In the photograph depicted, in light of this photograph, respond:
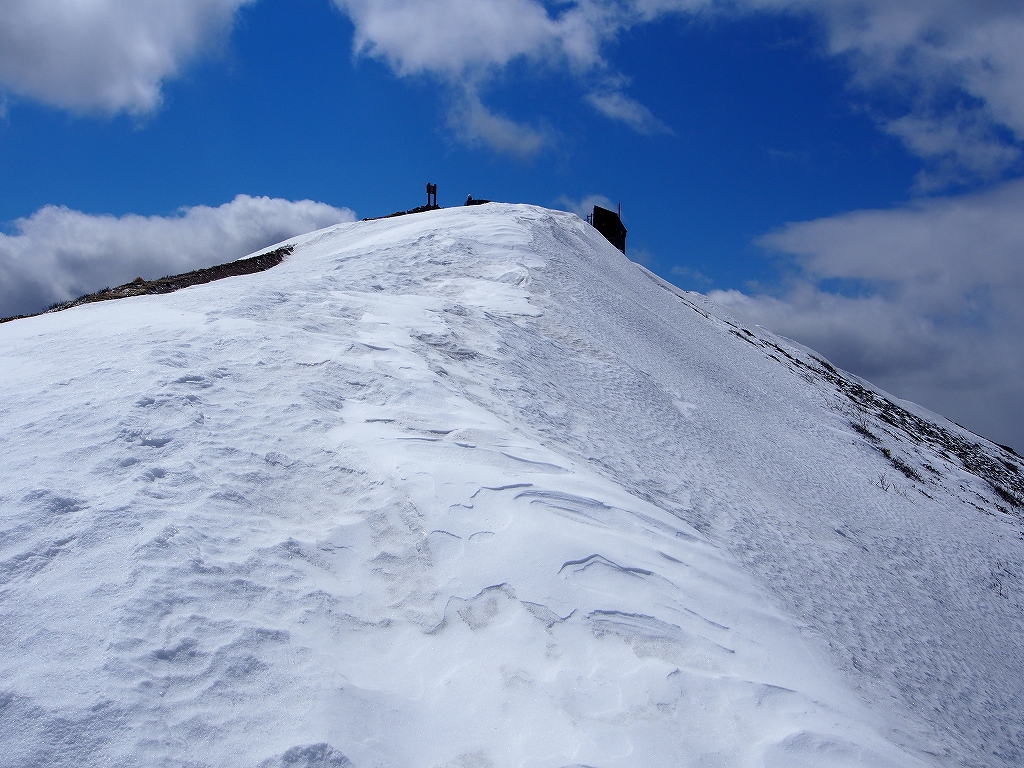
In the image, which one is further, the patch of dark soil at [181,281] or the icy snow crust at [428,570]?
the patch of dark soil at [181,281]

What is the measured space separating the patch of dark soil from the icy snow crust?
5.66m

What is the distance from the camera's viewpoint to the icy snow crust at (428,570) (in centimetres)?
319

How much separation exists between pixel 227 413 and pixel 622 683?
397 cm

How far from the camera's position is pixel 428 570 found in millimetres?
4289

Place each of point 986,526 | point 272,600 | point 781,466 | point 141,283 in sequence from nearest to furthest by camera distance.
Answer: point 272,600 < point 781,466 < point 986,526 < point 141,283

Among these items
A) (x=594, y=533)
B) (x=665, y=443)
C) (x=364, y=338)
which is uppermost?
(x=364, y=338)

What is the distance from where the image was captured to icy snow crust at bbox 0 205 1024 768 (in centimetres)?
319

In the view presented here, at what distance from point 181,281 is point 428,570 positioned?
44.8ft

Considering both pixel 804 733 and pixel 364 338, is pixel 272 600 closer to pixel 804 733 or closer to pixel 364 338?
pixel 804 733

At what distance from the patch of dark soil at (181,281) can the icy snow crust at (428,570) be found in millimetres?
5665

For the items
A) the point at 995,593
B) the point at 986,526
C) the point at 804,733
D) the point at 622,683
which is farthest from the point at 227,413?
the point at 986,526

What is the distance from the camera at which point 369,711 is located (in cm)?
325

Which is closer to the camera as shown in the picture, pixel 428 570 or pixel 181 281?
pixel 428 570

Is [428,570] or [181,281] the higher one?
[181,281]
